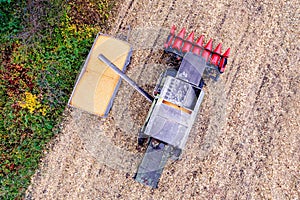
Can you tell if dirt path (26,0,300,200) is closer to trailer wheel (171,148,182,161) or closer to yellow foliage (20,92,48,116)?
trailer wheel (171,148,182,161)

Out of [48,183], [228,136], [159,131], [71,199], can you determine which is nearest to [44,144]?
[48,183]

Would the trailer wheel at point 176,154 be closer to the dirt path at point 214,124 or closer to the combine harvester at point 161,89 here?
the combine harvester at point 161,89

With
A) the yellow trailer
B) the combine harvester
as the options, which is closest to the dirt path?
the combine harvester

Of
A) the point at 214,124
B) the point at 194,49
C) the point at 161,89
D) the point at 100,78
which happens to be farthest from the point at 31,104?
the point at 214,124

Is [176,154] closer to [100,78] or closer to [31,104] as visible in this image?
[100,78]

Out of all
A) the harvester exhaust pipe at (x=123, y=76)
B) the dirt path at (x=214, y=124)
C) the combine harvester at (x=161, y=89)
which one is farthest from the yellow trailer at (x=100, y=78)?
the dirt path at (x=214, y=124)

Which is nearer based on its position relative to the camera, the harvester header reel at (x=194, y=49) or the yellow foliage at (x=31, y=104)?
the harvester header reel at (x=194, y=49)
